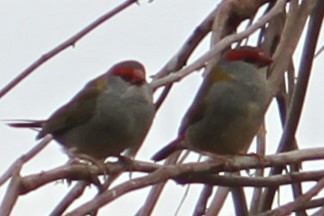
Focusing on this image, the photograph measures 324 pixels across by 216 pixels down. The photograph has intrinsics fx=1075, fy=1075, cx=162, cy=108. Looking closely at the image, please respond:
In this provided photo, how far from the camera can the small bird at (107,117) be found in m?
3.56

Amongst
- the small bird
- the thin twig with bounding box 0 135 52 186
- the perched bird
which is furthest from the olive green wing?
the thin twig with bounding box 0 135 52 186

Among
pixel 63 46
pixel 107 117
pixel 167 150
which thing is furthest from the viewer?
pixel 107 117

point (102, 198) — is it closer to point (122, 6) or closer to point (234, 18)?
point (122, 6)

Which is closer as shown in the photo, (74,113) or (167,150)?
(167,150)

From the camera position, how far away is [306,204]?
2.72m

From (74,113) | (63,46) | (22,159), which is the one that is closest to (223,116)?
(74,113)

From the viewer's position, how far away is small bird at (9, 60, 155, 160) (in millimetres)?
3559

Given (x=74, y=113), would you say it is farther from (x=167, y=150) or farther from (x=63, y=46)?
(x=63, y=46)

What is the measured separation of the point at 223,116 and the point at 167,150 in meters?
0.34

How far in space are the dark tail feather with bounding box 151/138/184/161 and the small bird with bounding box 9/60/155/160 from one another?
8 cm

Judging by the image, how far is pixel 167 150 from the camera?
3482 millimetres

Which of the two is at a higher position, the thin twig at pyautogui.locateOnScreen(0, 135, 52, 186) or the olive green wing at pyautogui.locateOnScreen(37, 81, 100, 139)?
the olive green wing at pyautogui.locateOnScreen(37, 81, 100, 139)

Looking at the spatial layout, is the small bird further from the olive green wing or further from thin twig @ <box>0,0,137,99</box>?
thin twig @ <box>0,0,137,99</box>

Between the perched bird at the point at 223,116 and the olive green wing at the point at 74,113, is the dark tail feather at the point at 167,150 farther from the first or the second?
the olive green wing at the point at 74,113
